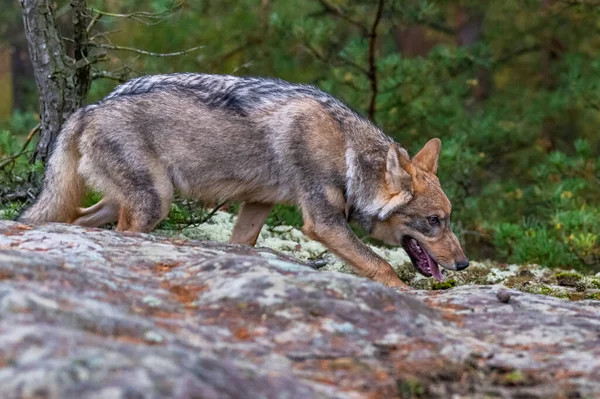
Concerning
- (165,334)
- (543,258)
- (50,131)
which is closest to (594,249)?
(543,258)

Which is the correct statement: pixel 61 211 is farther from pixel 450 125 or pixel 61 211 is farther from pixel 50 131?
pixel 450 125

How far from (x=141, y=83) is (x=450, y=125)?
6.48 m

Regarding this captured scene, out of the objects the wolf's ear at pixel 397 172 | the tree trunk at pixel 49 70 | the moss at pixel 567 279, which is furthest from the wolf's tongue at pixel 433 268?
the tree trunk at pixel 49 70

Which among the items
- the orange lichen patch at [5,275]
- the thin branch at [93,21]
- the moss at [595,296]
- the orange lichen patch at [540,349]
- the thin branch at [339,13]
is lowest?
the moss at [595,296]

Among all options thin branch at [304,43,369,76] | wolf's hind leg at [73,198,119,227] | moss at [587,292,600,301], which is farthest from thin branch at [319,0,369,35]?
moss at [587,292,600,301]

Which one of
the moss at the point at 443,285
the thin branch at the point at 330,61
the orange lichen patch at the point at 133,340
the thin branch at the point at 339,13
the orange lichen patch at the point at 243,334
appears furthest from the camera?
the thin branch at the point at 339,13

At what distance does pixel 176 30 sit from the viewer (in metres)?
13.1

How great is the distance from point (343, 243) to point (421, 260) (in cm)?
71

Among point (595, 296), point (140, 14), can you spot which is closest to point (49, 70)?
point (140, 14)

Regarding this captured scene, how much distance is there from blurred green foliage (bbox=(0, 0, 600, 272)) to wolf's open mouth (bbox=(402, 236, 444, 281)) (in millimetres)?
2088

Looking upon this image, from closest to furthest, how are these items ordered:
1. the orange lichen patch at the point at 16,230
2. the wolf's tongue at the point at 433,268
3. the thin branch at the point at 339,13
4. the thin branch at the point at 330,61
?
the orange lichen patch at the point at 16,230 < the wolf's tongue at the point at 433,268 < the thin branch at the point at 330,61 < the thin branch at the point at 339,13

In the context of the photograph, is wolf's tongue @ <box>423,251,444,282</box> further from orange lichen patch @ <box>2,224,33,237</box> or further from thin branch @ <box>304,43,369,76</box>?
thin branch @ <box>304,43,369,76</box>

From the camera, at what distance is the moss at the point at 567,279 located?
22.4 ft

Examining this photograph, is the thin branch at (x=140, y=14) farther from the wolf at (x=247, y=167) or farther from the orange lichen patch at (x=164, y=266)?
the orange lichen patch at (x=164, y=266)
